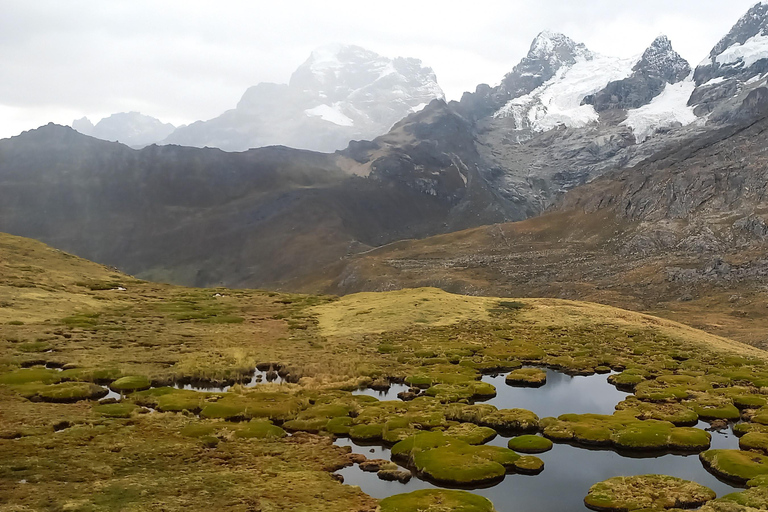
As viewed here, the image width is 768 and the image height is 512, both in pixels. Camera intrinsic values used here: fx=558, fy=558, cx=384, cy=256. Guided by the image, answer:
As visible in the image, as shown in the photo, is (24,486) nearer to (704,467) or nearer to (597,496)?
(597,496)

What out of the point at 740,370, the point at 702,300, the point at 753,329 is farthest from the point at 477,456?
the point at 702,300

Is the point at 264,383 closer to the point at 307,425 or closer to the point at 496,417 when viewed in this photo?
the point at 307,425

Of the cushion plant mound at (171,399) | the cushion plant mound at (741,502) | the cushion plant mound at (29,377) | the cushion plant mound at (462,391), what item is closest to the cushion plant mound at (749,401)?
the cushion plant mound at (741,502)

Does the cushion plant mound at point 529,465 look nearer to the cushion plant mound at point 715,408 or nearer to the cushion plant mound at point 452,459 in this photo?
the cushion plant mound at point 452,459

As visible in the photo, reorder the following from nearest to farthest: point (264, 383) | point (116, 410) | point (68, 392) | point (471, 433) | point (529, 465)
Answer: point (529, 465) → point (471, 433) → point (116, 410) → point (68, 392) → point (264, 383)

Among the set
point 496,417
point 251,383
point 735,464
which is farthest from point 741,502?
point 251,383
